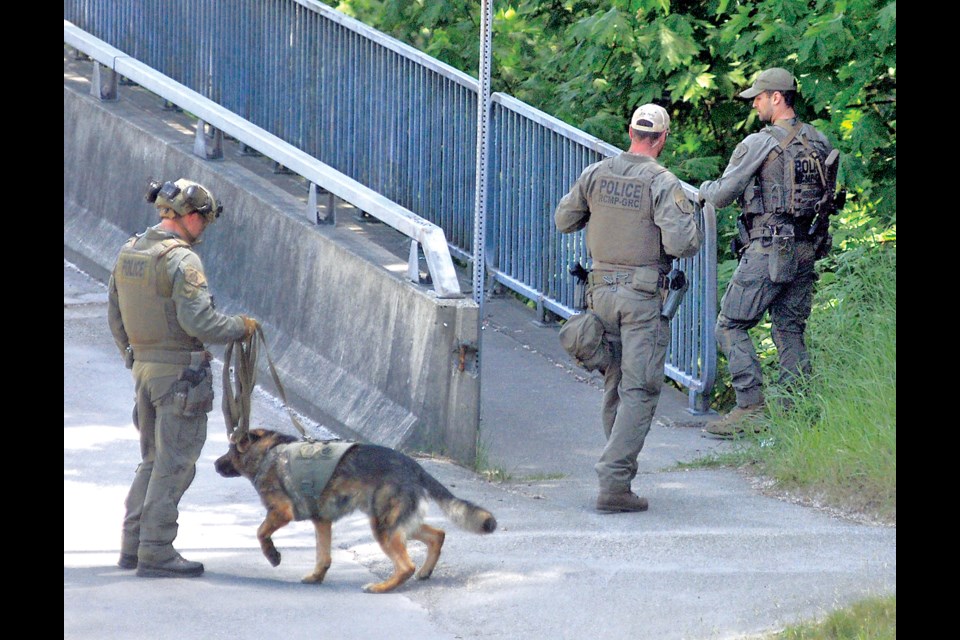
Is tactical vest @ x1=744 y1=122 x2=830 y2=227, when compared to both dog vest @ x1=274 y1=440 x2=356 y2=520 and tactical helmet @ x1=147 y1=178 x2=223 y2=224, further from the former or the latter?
tactical helmet @ x1=147 y1=178 x2=223 y2=224

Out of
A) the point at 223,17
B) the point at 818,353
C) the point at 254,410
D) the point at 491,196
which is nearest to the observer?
the point at 818,353

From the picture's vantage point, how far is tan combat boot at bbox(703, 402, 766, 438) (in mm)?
7820

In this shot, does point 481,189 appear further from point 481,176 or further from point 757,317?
point 757,317

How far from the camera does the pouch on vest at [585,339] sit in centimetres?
672

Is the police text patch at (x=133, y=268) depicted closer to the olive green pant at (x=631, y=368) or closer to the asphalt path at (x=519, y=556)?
the asphalt path at (x=519, y=556)

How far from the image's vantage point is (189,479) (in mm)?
5984

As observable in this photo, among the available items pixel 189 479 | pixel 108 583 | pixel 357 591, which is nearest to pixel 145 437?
pixel 189 479

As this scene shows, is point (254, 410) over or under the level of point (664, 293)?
under

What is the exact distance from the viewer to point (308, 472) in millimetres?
5746

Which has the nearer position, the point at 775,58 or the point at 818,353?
the point at 818,353

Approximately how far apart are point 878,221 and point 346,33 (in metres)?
4.07

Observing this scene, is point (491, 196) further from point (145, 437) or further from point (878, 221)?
point (145, 437)

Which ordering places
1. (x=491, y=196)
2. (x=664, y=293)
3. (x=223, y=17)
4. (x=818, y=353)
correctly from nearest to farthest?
(x=664, y=293) < (x=818, y=353) < (x=491, y=196) < (x=223, y=17)

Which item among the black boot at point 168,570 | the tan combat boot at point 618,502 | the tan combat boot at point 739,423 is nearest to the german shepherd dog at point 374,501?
the black boot at point 168,570
